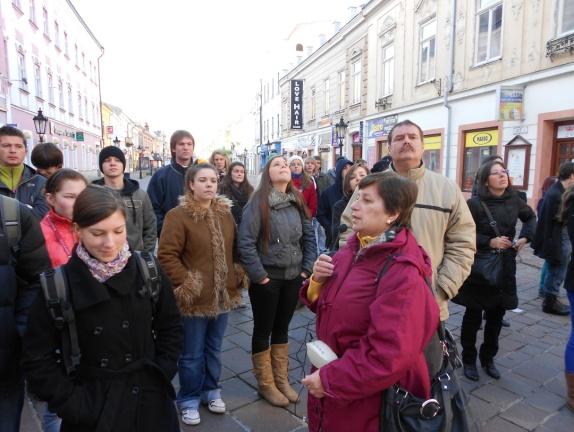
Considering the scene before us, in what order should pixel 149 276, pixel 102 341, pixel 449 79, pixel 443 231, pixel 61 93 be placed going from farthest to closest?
pixel 61 93 < pixel 449 79 < pixel 443 231 < pixel 149 276 < pixel 102 341

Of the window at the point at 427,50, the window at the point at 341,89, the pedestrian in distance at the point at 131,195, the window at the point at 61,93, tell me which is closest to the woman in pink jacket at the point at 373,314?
the pedestrian in distance at the point at 131,195

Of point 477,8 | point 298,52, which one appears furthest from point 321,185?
point 298,52

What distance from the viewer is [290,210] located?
10.2ft

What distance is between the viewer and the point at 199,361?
2846 mm

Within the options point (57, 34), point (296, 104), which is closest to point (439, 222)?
point (296, 104)

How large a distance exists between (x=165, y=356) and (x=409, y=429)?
1.10m

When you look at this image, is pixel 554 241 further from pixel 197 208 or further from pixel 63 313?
pixel 63 313

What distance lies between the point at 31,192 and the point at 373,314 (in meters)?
3.19

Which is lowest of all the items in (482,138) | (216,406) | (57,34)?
(216,406)

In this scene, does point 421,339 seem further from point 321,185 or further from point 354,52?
point 354,52

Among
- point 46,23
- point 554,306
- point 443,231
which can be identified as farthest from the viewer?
point 46,23

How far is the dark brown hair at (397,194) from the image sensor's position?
1.68m

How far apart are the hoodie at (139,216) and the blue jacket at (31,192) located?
464 millimetres

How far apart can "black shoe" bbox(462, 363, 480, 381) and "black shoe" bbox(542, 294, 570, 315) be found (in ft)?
7.29
